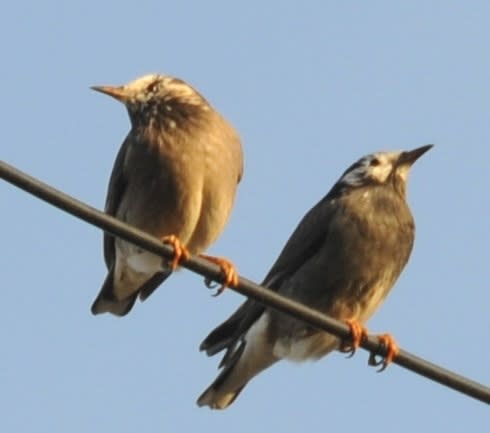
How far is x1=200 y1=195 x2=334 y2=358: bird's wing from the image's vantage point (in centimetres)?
792

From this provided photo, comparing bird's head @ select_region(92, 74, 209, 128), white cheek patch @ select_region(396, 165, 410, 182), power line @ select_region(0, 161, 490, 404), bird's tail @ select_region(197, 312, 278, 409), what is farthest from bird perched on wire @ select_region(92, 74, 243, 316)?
power line @ select_region(0, 161, 490, 404)

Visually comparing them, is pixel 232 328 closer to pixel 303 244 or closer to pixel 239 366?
pixel 239 366

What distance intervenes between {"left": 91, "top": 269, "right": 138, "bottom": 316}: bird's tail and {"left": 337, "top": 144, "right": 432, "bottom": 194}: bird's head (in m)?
1.28

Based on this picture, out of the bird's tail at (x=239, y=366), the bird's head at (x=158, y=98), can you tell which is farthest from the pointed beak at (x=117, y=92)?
the bird's tail at (x=239, y=366)

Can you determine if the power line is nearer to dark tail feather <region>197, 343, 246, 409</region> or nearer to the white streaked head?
dark tail feather <region>197, 343, 246, 409</region>

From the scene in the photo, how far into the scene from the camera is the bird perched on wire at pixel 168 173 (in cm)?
752

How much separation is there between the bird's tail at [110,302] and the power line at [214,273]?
247 centimetres

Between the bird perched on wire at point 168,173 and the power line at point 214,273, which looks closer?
the power line at point 214,273

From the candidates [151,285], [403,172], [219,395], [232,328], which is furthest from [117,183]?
[403,172]

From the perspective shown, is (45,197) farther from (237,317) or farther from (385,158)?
(385,158)

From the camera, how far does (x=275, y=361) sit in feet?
26.2

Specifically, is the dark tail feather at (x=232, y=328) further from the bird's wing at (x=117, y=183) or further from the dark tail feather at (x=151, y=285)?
the bird's wing at (x=117, y=183)

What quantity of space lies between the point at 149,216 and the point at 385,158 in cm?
153

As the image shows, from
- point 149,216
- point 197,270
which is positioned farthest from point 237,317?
point 197,270
